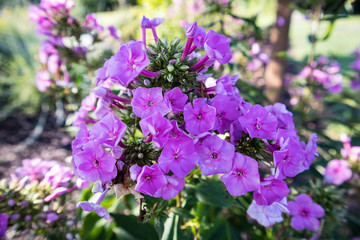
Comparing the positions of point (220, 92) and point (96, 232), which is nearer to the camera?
point (220, 92)

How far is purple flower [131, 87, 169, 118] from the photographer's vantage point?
2.87ft

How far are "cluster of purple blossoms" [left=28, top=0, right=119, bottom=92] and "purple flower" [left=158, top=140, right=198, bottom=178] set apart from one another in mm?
1475

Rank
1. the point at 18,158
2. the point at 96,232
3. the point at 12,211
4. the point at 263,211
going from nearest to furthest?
1. the point at 263,211
2. the point at 12,211
3. the point at 96,232
4. the point at 18,158

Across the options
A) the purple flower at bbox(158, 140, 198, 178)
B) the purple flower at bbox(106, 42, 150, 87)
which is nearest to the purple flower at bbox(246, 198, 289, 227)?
the purple flower at bbox(158, 140, 198, 178)

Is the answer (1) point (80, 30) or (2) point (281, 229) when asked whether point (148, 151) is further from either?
(1) point (80, 30)

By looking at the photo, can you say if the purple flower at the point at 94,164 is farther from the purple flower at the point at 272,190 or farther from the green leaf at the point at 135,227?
the green leaf at the point at 135,227

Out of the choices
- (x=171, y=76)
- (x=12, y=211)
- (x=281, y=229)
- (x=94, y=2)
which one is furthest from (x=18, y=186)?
(x=94, y=2)

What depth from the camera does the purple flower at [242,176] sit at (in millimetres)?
850

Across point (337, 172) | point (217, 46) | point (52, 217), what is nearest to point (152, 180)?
point (217, 46)

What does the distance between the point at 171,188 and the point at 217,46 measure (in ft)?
1.91

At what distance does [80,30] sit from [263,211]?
6.46 feet

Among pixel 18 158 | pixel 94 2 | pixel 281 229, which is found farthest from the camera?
pixel 94 2

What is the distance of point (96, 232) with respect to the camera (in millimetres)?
1829

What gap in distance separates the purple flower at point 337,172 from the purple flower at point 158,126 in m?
1.72
